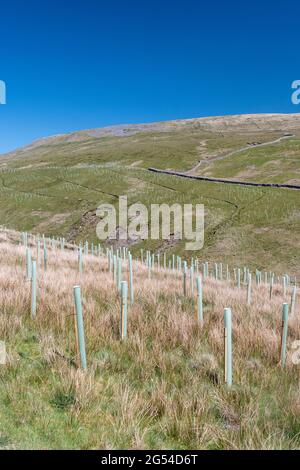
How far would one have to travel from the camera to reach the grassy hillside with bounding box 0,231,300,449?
4.23m

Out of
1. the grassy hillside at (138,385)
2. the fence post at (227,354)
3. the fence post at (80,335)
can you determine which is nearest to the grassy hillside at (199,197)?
the grassy hillside at (138,385)

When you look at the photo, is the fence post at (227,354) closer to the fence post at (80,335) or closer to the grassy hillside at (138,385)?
the grassy hillside at (138,385)

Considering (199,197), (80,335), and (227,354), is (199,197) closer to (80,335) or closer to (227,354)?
(227,354)

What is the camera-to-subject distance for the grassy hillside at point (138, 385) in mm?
4230

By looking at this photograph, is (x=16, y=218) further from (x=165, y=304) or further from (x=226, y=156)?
(x=226, y=156)

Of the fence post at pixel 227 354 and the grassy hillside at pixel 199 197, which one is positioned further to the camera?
the grassy hillside at pixel 199 197

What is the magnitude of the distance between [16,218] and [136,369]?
7333 centimetres

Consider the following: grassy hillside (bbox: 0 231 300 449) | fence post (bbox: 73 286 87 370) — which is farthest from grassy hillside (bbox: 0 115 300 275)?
fence post (bbox: 73 286 87 370)

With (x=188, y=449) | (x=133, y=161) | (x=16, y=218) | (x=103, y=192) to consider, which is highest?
(x=133, y=161)

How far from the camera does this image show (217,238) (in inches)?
2111

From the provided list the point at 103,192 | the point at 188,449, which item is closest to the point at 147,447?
the point at 188,449

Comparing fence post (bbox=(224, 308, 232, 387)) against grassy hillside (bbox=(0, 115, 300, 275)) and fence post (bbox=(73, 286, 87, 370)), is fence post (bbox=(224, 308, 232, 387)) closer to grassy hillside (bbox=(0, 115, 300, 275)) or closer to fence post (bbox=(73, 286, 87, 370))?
fence post (bbox=(73, 286, 87, 370))

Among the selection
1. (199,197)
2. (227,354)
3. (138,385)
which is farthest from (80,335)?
(199,197)

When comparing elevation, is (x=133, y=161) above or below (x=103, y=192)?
above
